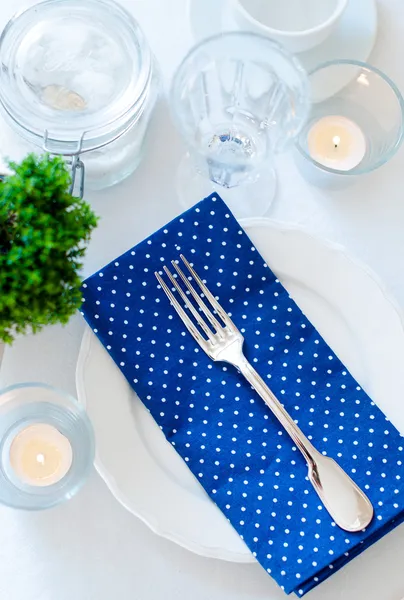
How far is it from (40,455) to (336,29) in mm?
511

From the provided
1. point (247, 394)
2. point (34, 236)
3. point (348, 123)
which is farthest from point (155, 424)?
point (348, 123)

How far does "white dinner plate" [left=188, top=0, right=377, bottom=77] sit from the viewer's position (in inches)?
32.7

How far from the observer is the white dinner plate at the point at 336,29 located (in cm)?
83

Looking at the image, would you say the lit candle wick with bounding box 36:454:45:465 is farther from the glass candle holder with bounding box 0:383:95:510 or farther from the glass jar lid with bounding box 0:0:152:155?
the glass jar lid with bounding box 0:0:152:155

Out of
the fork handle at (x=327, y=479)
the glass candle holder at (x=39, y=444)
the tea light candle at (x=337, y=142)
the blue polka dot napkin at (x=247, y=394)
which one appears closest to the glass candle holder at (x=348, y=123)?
the tea light candle at (x=337, y=142)

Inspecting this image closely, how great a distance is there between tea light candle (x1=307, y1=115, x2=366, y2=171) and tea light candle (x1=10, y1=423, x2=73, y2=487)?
1.25 feet

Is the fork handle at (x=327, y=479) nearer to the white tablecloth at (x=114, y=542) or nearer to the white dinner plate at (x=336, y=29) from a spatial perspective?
the white tablecloth at (x=114, y=542)

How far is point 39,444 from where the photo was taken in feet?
2.62

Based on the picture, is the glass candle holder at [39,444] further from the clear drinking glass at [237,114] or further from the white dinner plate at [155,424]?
the clear drinking glass at [237,114]

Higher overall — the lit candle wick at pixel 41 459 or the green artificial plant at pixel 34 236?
the green artificial plant at pixel 34 236

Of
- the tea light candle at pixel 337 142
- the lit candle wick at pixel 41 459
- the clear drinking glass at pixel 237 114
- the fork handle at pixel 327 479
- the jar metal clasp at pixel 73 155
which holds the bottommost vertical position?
the fork handle at pixel 327 479

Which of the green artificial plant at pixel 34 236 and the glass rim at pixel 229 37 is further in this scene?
the glass rim at pixel 229 37

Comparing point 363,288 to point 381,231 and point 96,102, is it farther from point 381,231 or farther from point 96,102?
A: point 96,102

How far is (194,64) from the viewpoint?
78cm
